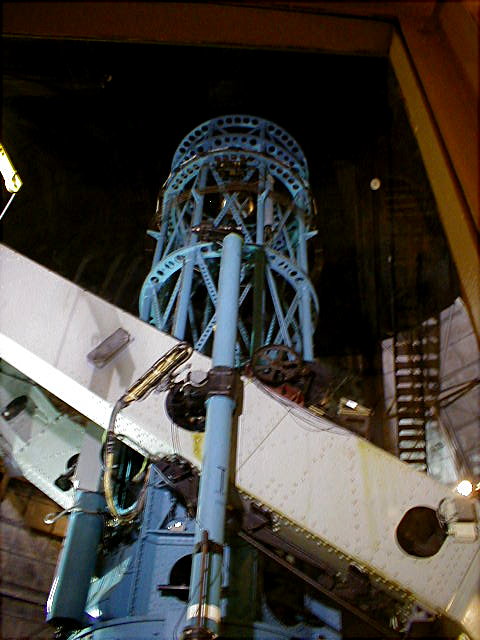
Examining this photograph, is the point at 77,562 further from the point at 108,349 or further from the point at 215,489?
the point at 215,489

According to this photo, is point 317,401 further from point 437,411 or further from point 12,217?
point 12,217

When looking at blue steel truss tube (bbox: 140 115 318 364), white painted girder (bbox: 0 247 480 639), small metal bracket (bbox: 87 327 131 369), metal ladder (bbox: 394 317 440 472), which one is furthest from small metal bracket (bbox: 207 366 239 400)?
metal ladder (bbox: 394 317 440 472)

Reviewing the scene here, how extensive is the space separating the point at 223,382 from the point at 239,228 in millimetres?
3816

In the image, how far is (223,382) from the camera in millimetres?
6145

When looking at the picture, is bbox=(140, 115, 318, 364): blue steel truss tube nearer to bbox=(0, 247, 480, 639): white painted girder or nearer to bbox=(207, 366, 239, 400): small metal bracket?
bbox=(0, 247, 480, 639): white painted girder

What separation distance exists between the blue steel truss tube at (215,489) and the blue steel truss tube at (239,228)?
1.71 meters

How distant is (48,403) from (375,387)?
30.8ft

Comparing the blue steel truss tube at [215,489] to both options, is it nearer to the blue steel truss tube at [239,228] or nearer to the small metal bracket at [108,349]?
the small metal bracket at [108,349]

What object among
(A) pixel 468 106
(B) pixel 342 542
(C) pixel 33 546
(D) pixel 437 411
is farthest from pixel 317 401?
(C) pixel 33 546

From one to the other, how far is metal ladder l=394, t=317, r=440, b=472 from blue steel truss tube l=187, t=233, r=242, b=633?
707 centimetres

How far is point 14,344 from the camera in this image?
6938 mm

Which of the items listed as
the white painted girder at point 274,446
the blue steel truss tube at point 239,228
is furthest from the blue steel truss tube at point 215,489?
the blue steel truss tube at point 239,228

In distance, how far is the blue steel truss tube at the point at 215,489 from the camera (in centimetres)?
500

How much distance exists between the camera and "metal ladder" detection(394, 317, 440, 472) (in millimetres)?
12227
